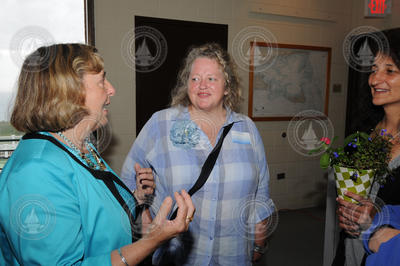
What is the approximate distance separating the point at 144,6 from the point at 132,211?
2476 millimetres

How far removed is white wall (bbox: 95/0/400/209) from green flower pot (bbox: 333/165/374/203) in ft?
7.55

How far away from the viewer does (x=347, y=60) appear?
427 cm

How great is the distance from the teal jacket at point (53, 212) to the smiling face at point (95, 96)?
0.21 metres

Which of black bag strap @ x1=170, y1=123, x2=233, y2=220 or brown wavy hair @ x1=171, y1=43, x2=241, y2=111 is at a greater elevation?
brown wavy hair @ x1=171, y1=43, x2=241, y2=111

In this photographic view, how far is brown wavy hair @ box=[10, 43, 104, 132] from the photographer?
101 centimetres

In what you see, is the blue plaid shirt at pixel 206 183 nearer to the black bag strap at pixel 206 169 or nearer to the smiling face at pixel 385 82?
the black bag strap at pixel 206 169

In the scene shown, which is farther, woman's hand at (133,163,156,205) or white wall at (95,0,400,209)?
white wall at (95,0,400,209)

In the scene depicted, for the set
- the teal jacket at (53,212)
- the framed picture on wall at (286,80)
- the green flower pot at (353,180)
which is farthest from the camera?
the framed picture on wall at (286,80)

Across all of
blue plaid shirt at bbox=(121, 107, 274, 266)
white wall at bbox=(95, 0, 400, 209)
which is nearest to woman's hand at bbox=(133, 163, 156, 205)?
blue plaid shirt at bbox=(121, 107, 274, 266)

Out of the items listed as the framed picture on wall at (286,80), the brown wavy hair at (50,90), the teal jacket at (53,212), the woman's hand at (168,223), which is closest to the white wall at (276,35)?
the framed picture on wall at (286,80)

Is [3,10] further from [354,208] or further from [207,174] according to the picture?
[354,208]

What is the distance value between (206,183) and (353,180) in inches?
26.9

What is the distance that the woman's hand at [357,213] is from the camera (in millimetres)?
1209

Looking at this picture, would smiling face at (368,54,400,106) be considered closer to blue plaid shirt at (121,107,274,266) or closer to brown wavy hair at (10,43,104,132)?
blue plaid shirt at (121,107,274,266)
